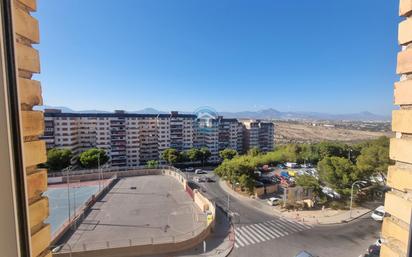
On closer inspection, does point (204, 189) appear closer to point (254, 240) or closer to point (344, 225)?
point (254, 240)

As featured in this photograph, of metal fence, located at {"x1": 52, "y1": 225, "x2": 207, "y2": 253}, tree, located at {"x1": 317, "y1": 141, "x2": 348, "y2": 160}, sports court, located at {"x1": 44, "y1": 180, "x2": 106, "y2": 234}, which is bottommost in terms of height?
sports court, located at {"x1": 44, "y1": 180, "x2": 106, "y2": 234}

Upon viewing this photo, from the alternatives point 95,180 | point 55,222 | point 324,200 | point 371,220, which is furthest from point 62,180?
point 371,220

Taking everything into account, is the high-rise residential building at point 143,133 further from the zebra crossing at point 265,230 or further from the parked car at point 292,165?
the zebra crossing at point 265,230

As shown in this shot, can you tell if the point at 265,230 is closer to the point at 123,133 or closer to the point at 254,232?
the point at 254,232

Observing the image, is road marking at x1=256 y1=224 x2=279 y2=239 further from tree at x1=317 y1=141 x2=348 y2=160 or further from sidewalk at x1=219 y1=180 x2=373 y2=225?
tree at x1=317 y1=141 x2=348 y2=160

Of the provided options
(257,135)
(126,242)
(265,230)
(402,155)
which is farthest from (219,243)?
(257,135)

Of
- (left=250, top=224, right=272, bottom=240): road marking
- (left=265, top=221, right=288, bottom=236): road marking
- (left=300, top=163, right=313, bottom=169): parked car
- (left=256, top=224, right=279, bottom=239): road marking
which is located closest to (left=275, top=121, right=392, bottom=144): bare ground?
(left=300, top=163, right=313, bottom=169): parked car
